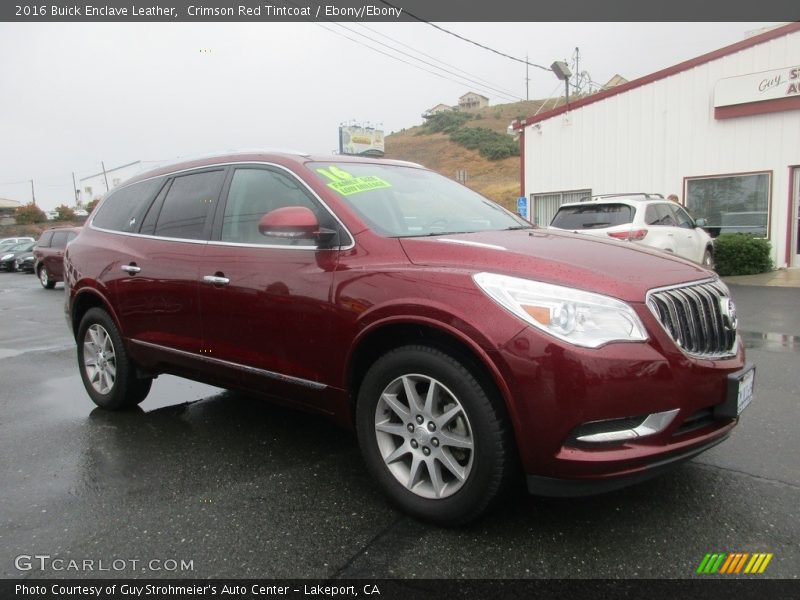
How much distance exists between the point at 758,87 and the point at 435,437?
46.3ft

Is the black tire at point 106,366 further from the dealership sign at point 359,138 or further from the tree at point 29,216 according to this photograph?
the tree at point 29,216

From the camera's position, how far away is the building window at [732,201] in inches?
540

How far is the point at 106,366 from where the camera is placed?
4.61 m

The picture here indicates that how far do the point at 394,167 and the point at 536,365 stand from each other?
2.08 metres

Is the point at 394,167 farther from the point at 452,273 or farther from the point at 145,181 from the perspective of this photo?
the point at 145,181

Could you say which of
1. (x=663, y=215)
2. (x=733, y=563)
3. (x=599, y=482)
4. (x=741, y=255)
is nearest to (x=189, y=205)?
(x=599, y=482)

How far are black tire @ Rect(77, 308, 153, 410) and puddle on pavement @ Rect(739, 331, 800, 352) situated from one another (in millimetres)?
5924

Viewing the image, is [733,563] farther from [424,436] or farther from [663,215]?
[663,215]

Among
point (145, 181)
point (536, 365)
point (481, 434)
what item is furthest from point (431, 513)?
point (145, 181)

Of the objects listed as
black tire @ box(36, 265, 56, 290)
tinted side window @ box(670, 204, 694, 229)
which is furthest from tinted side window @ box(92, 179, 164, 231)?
black tire @ box(36, 265, 56, 290)

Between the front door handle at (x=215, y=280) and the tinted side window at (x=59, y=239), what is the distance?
651 inches

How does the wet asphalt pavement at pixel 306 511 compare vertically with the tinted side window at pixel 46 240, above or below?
below

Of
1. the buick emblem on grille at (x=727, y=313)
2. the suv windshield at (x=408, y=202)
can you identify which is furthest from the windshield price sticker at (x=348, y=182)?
the buick emblem on grille at (x=727, y=313)

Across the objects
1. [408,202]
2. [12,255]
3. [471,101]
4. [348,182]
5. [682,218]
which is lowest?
[12,255]
